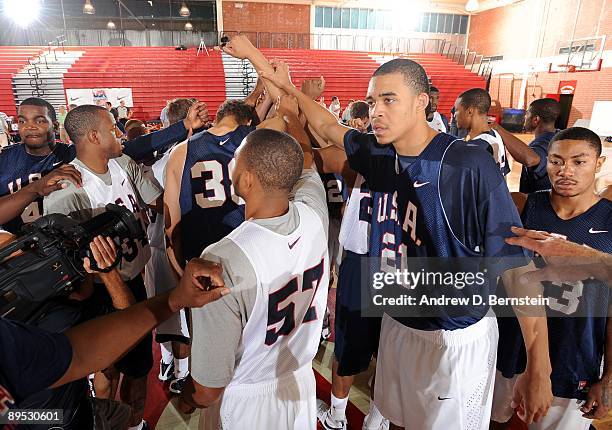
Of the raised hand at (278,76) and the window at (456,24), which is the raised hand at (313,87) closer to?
the raised hand at (278,76)

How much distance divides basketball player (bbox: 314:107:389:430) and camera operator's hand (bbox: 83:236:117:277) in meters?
1.36

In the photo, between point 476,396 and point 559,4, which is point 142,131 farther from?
point 559,4

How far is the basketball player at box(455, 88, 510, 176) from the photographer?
3.80 metres

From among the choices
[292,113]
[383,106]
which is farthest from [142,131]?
[383,106]

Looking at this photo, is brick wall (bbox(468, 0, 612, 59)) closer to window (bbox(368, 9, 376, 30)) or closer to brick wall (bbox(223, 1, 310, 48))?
window (bbox(368, 9, 376, 30))

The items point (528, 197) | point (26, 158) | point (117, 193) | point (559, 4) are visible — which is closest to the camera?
point (528, 197)

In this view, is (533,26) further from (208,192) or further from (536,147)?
(208,192)

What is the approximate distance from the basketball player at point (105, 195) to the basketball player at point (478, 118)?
313cm

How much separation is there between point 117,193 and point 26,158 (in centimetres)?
108

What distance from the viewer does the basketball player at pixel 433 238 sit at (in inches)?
63.8

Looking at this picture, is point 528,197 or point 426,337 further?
point 528,197

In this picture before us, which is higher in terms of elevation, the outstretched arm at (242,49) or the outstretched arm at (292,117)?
the outstretched arm at (242,49)

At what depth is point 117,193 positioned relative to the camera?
254cm

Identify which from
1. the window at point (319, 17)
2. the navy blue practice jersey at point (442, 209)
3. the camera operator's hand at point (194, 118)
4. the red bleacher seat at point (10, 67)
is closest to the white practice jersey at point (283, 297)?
the navy blue practice jersey at point (442, 209)
